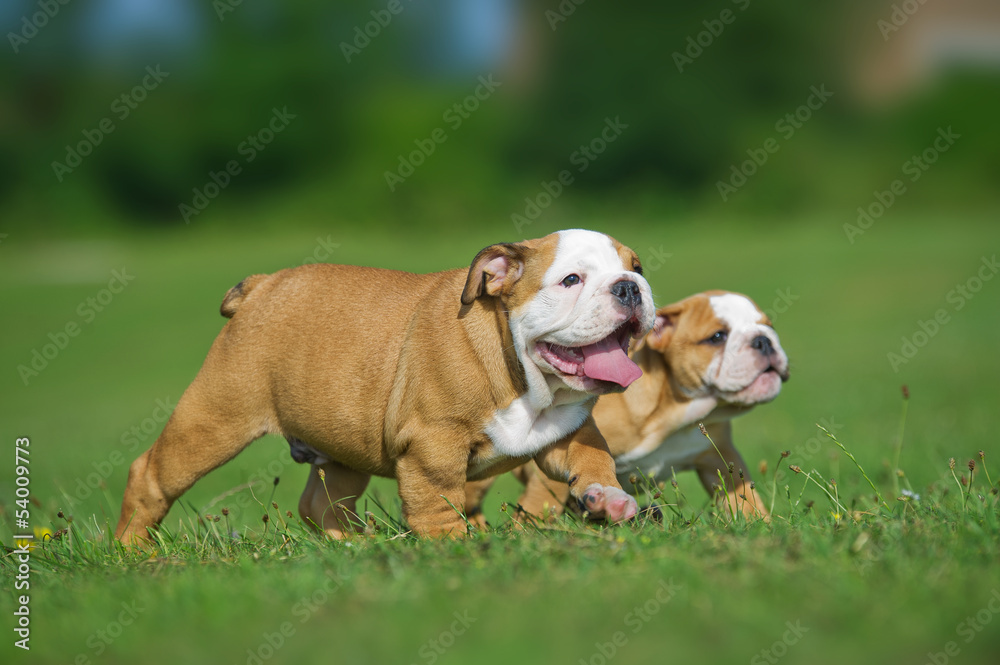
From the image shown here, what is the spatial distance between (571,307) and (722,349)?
1755 millimetres

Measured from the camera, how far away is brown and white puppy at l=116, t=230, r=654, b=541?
14.4 feet

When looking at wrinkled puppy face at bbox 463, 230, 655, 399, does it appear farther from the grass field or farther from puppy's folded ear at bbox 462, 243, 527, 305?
the grass field

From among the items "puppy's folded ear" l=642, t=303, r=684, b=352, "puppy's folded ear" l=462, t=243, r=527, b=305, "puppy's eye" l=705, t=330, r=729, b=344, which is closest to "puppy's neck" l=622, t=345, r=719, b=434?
"puppy's folded ear" l=642, t=303, r=684, b=352

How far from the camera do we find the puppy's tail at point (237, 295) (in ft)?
17.6

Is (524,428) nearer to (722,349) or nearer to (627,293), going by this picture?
(627,293)

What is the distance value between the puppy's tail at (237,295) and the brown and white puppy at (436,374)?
0.15 metres

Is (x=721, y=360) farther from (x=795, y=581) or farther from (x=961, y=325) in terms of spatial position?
(x=961, y=325)

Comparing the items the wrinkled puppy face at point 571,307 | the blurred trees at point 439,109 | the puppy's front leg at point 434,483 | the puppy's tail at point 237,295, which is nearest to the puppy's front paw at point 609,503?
the wrinkled puppy face at point 571,307

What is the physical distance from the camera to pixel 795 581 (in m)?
3.18

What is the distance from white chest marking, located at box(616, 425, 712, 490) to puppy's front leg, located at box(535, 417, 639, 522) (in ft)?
4.26

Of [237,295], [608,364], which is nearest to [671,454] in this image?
[608,364]

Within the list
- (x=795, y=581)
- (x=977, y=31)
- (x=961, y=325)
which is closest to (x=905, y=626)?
(x=795, y=581)

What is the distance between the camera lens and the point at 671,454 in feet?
19.5

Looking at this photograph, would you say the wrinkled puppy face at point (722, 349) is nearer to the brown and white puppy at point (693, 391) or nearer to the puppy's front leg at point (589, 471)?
the brown and white puppy at point (693, 391)
